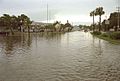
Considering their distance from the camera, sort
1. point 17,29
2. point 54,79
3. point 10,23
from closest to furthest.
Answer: point 54,79
point 10,23
point 17,29

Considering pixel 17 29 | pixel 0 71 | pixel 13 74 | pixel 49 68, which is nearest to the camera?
pixel 13 74

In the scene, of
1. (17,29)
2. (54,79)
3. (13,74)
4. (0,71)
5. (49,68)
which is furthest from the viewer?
(17,29)

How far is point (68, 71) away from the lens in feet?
37.3

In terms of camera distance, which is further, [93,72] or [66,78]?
[93,72]

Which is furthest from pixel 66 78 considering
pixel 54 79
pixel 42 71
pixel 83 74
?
pixel 42 71

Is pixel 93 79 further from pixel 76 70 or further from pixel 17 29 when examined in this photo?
pixel 17 29

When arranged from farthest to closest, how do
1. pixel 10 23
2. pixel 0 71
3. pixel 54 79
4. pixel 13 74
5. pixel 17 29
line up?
1. pixel 17 29
2. pixel 10 23
3. pixel 0 71
4. pixel 13 74
5. pixel 54 79

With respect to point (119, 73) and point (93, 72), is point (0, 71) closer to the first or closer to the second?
point (93, 72)

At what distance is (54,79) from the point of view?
31.4 feet

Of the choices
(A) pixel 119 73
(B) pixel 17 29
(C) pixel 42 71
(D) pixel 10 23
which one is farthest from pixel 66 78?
(B) pixel 17 29

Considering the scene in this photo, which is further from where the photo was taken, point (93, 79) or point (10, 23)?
point (10, 23)

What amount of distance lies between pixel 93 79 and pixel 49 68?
319 centimetres

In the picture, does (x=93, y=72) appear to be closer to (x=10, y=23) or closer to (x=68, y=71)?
(x=68, y=71)

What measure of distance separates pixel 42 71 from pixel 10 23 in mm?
94081
